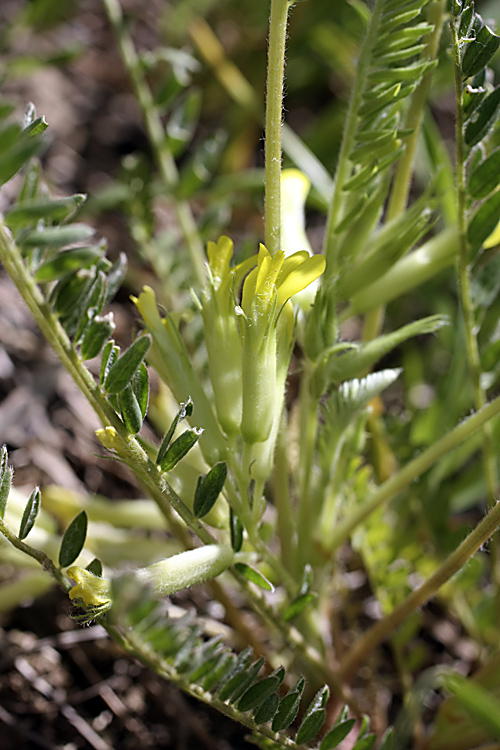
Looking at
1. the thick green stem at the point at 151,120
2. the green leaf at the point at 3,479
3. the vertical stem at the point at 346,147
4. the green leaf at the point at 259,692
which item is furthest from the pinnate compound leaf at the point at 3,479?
the thick green stem at the point at 151,120

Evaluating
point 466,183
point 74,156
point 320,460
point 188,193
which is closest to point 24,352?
point 188,193

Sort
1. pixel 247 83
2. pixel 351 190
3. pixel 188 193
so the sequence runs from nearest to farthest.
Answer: pixel 351 190 < pixel 188 193 < pixel 247 83

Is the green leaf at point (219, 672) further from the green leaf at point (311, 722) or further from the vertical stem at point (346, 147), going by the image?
the vertical stem at point (346, 147)

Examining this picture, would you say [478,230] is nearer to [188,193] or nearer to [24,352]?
[188,193]

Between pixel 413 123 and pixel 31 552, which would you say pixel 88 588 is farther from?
pixel 413 123

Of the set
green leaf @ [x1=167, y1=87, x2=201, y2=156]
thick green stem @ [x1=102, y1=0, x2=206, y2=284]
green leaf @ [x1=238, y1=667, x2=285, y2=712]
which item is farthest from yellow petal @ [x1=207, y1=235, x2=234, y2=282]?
green leaf @ [x1=167, y1=87, x2=201, y2=156]

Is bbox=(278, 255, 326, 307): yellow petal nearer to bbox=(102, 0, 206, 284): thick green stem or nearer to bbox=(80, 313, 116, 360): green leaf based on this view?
bbox=(80, 313, 116, 360): green leaf
